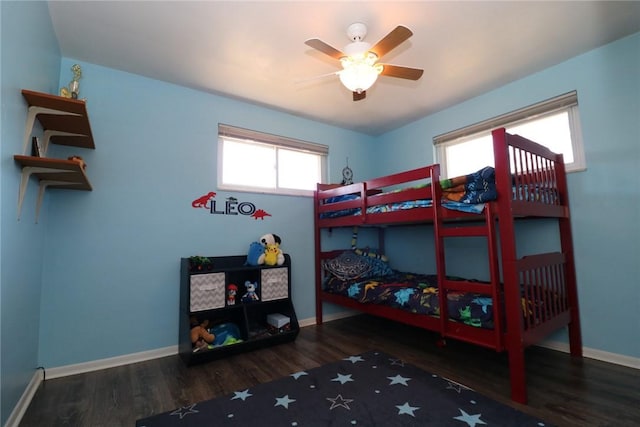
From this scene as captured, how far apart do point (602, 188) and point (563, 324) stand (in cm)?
107

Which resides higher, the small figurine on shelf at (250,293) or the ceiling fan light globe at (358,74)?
the ceiling fan light globe at (358,74)

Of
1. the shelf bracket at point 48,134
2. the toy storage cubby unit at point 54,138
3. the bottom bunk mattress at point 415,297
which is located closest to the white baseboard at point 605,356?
the bottom bunk mattress at point 415,297

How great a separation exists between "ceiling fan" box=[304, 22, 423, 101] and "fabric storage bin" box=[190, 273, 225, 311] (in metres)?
1.83

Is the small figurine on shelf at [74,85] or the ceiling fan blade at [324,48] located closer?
the ceiling fan blade at [324,48]

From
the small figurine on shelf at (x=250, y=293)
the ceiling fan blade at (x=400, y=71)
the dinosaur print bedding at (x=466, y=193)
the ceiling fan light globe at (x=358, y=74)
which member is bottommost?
the small figurine on shelf at (x=250, y=293)

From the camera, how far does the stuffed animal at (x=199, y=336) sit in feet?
7.47

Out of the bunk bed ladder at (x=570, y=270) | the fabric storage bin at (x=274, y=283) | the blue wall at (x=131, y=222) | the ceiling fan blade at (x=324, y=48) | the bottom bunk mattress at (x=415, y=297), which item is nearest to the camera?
the ceiling fan blade at (x=324, y=48)

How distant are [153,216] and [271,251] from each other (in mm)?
1059

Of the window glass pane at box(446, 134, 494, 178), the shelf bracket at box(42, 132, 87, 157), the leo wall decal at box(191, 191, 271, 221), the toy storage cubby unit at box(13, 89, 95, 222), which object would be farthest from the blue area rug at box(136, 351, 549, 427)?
the window glass pane at box(446, 134, 494, 178)

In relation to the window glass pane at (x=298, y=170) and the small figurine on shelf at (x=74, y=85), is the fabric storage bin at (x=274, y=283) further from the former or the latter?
the small figurine on shelf at (x=74, y=85)

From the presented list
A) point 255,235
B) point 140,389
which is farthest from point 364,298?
point 140,389

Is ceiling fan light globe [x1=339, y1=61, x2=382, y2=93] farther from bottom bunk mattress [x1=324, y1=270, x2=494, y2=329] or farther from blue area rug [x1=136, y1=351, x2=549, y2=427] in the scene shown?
blue area rug [x1=136, y1=351, x2=549, y2=427]

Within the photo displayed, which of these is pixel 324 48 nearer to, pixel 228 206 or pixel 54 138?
pixel 228 206

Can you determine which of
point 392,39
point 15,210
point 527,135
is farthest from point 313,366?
point 527,135
